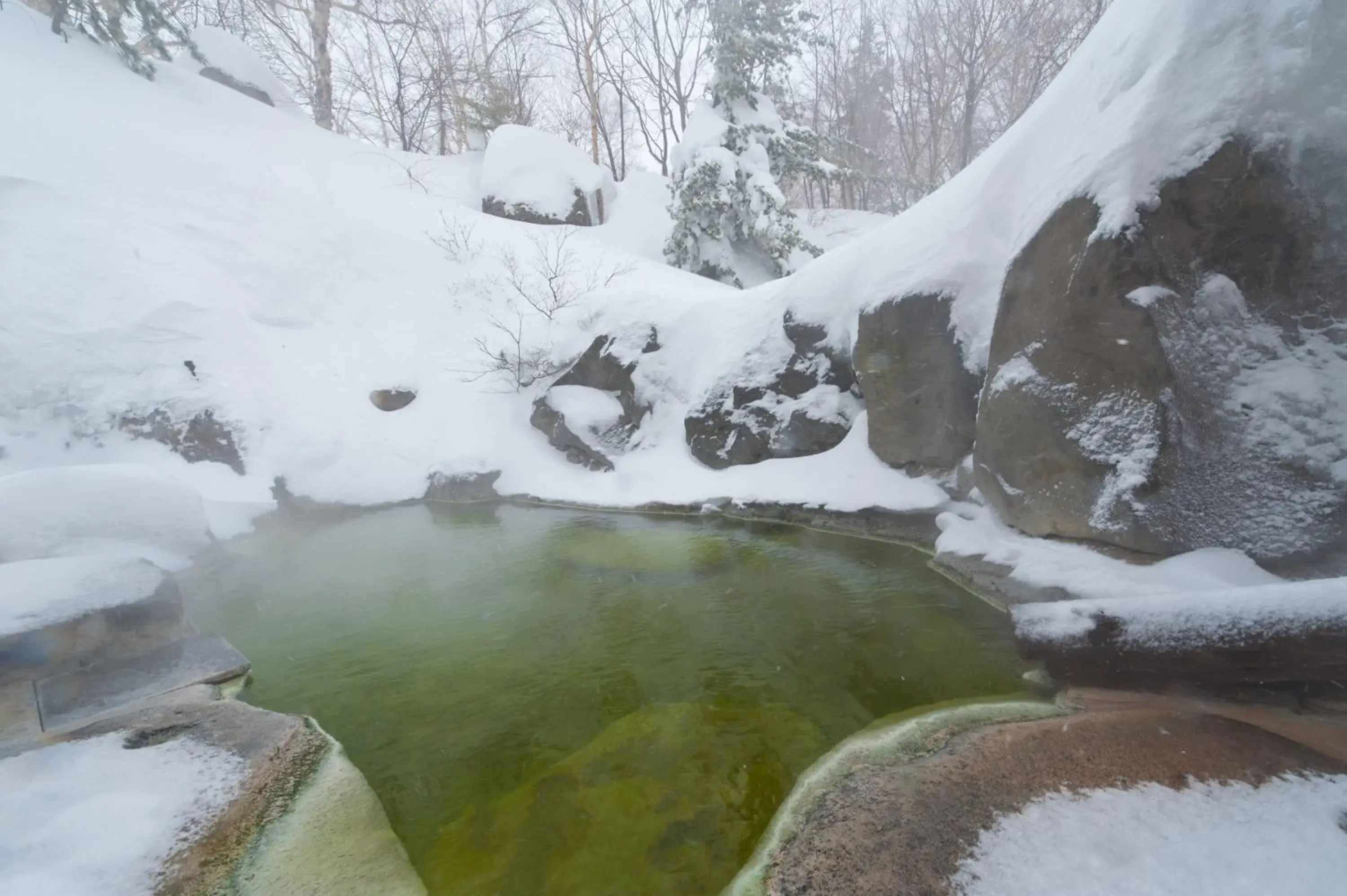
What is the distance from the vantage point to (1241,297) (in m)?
4.06

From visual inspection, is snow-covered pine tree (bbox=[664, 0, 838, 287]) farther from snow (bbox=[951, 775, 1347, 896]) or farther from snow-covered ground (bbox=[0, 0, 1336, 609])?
snow (bbox=[951, 775, 1347, 896])

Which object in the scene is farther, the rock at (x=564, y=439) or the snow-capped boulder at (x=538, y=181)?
the snow-capped boulder at (x=538, y=181)

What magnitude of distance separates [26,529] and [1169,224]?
30.3 feet

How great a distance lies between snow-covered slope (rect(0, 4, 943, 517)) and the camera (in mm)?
8250

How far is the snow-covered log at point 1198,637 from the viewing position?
2729mm

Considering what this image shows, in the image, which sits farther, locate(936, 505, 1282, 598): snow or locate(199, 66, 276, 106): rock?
locate(199, 66, 276, 106): rock

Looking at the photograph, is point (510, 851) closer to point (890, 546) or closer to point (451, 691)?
point (451, 691)

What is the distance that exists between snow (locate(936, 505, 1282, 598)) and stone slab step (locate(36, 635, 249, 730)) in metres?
5.52

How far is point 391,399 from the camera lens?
10.5 metres

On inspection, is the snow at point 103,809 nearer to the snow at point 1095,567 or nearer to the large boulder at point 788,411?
the snow at point 1095,567

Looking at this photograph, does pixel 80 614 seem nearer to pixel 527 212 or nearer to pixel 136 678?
pixel 136 678

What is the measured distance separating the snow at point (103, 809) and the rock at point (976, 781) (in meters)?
A: 2.21

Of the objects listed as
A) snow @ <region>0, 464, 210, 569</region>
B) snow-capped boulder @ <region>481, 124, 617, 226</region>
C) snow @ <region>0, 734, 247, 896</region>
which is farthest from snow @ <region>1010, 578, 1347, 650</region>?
snow-capped boulder @ <region>481, 124, 617, 226</region>

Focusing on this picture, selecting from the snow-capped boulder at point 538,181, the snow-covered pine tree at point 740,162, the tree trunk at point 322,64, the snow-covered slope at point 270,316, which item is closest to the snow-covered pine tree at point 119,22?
the snow-covered slope at point 270,316
